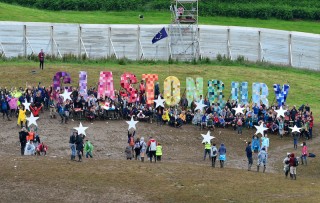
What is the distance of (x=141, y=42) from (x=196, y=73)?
9.60m

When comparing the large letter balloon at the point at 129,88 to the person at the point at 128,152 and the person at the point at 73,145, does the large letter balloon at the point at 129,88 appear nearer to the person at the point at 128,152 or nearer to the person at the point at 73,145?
the person at the point at 128,152

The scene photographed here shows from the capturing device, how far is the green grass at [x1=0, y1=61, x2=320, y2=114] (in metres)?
85.2

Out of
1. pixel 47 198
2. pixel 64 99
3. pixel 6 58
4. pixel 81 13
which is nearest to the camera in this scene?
pixel 47 198

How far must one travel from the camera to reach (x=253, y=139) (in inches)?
2680

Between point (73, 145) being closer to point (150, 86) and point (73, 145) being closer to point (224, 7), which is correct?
point (150, 86)

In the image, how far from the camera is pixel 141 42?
3863 inches

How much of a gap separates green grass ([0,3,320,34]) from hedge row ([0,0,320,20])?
1.39 meters

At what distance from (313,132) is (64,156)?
1895 centimetres

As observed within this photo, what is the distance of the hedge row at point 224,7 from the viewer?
121m

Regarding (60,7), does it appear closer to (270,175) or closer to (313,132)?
(313,132)

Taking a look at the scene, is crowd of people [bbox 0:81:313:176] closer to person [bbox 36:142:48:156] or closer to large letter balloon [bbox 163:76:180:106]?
large letter balloon [bbox 163:76:180:106]

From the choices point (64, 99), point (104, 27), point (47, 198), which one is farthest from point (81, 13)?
point (47, 198)

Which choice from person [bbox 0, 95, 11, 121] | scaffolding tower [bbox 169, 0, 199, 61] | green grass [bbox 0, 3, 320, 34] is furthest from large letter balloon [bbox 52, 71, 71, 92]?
green grass [bbox 0, 3, 320, 34]

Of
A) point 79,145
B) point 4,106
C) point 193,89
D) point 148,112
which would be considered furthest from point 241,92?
point 79,145
